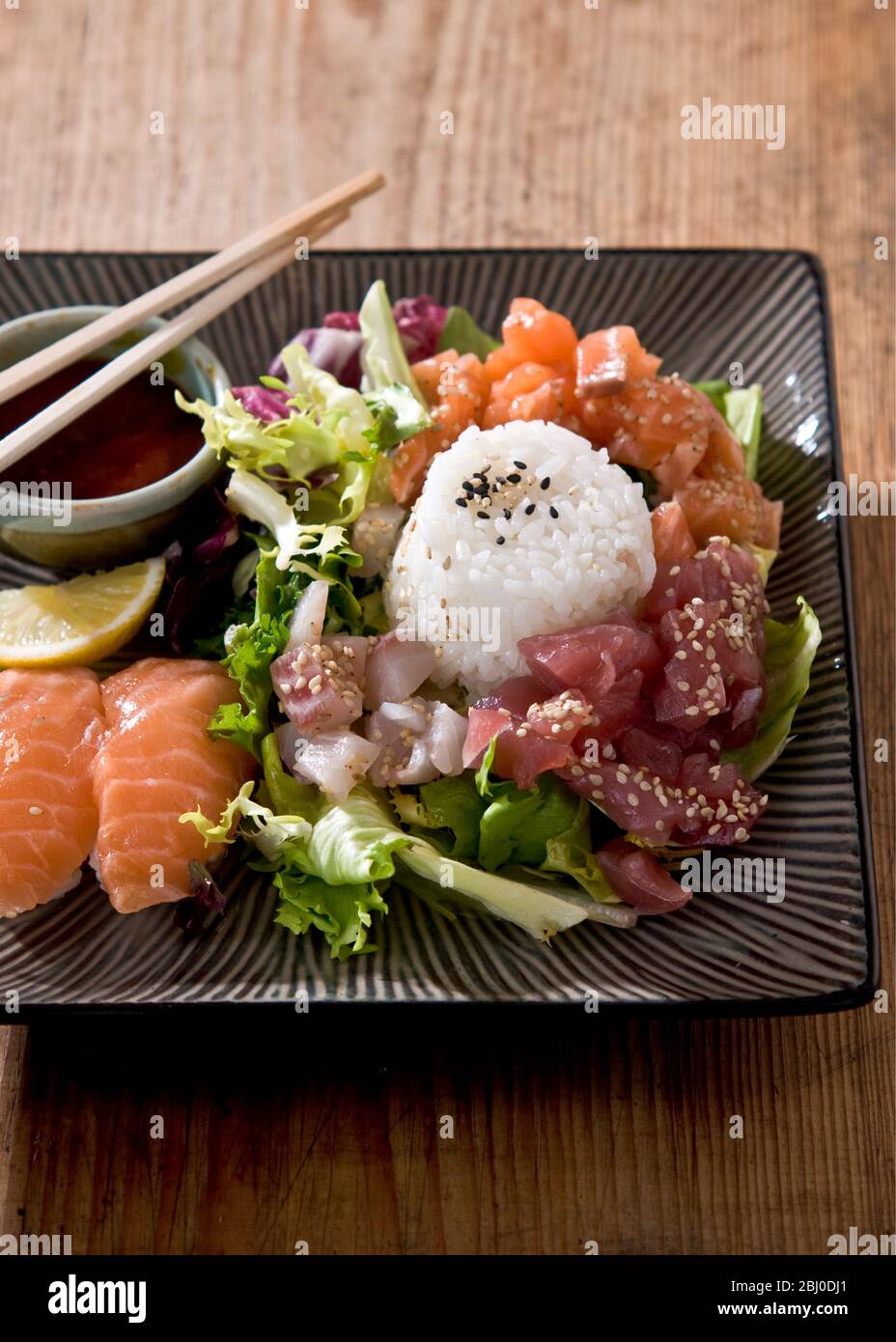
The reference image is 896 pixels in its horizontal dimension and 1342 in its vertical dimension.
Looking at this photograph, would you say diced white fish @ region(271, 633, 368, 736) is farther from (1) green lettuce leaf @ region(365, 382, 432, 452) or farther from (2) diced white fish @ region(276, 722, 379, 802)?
(1) green lettuce leaf @ region(365, 382, 432, 452)

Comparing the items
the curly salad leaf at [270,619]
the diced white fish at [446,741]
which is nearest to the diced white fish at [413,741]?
the diced white fish at [446,741]

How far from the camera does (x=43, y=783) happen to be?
311 centimetres

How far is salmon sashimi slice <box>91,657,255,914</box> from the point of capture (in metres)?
3.04

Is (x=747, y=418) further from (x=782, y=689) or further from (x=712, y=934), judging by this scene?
(x=712, y=934)

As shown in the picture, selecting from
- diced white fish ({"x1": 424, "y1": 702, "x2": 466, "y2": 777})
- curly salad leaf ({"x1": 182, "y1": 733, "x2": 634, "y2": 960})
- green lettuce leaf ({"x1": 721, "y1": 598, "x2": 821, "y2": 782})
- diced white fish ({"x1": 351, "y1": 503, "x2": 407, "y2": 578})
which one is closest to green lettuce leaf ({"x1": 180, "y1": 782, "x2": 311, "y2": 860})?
curly salad leaf ({"x1": 182, "y1": 733, "x2": 634, "y2": 960})

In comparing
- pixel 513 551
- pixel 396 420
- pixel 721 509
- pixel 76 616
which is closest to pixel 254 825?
pixel 76 616

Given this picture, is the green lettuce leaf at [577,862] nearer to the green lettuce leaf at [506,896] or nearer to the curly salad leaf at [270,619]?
the green lettuce leaf at [506,896]

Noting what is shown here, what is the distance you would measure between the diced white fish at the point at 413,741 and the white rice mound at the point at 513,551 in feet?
0.66

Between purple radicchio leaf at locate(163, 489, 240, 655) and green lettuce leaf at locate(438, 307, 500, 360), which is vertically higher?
green lettuce leaf at locate(438, 307, 500, 360)

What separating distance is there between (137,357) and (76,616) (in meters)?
0.73

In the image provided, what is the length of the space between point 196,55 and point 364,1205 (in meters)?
4.37

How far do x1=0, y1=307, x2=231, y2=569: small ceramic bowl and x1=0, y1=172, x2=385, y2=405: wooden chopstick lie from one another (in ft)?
0.19

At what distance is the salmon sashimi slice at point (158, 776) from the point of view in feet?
9.98

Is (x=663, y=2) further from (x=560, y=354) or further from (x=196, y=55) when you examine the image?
(x=560, y=354)
